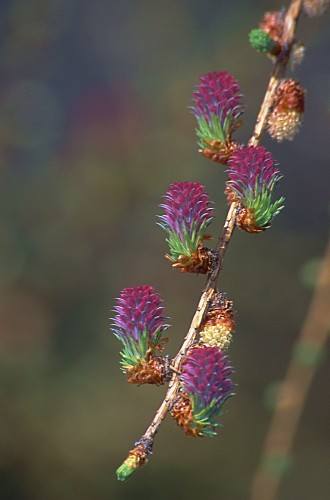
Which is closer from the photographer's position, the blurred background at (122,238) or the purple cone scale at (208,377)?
the purple cone scale at (208,377)

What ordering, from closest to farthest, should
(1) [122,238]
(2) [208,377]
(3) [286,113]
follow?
(2) [208,377] < (3) [286,113] < (1) [122,238]

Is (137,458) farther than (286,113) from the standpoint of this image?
No

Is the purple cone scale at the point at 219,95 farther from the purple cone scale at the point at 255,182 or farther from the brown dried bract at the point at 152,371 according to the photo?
the brown dried bract at the point at 152,371

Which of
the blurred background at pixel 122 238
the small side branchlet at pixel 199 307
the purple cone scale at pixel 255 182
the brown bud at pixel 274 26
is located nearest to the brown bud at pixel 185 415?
the small side branchlet at pixel 199 307

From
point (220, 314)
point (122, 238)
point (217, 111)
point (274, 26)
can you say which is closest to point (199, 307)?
point (220, 314)

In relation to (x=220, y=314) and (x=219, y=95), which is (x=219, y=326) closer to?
(x=220, y=314)
